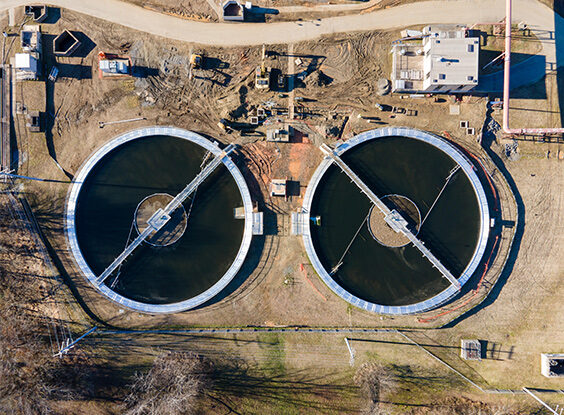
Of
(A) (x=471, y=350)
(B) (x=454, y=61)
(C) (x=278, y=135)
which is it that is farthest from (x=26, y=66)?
(A) (x=471, y=350)

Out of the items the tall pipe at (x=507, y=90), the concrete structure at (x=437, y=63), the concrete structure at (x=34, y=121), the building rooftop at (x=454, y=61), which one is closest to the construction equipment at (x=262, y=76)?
the concrete structure at (x=437, y=63)

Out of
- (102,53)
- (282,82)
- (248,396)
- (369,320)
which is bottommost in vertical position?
(248,396)

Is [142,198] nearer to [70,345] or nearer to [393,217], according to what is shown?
[70,345]

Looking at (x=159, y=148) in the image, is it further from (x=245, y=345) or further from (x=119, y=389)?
(x=119, y=389)

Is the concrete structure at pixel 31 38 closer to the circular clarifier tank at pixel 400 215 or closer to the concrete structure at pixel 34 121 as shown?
the concrete structure at pixel 34 121

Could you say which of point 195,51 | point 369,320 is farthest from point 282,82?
point 369,320
